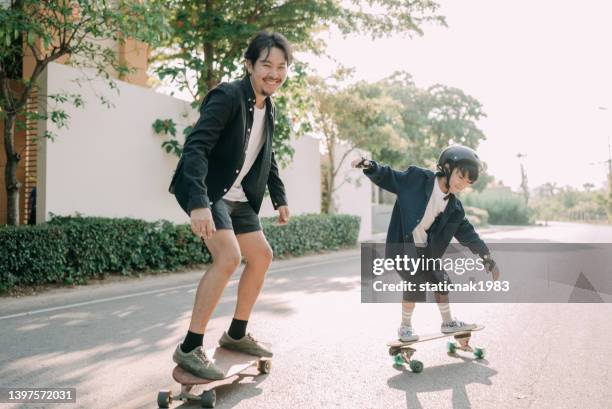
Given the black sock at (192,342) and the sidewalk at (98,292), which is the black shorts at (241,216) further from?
the sidewalk at (98,292)

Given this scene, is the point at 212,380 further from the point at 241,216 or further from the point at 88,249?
the point at 88,249

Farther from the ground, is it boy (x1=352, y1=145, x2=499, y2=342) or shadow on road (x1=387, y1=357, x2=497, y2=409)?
boy (x1=352, y1=145, x2=499, y2=342)

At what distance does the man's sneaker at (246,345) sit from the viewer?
379 centimetres

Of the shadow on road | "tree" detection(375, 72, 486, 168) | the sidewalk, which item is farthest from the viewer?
"tree" detection(375, 72, 486, 168)

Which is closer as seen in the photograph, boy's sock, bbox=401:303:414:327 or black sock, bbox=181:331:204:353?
black sock, bbox=181:331:204:353

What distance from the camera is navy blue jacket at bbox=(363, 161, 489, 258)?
438cm

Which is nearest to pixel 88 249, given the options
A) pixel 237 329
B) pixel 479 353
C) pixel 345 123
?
pixel 237 329

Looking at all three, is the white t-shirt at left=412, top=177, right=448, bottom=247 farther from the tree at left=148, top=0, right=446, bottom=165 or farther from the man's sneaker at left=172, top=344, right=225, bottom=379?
the tree at left=148, top=0, right=446, bottom=165

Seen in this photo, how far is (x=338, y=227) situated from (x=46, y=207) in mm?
9972

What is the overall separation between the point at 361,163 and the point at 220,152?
113 cm

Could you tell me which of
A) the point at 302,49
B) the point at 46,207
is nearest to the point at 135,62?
the point at 302,49

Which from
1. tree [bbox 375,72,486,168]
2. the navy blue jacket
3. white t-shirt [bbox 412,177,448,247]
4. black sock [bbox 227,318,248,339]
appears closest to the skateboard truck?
the navy blue jacket

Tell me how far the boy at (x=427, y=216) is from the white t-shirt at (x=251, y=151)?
86 cm

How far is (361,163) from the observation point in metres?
4.18
